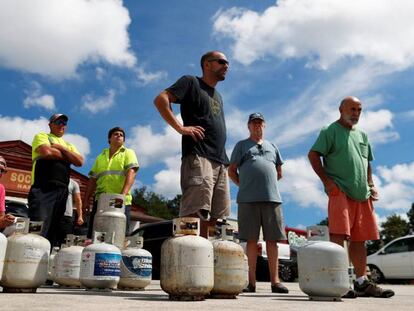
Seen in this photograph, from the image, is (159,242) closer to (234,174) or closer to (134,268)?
(234,174)

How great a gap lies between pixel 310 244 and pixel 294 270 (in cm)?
976

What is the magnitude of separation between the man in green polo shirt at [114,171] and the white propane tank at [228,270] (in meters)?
2.01

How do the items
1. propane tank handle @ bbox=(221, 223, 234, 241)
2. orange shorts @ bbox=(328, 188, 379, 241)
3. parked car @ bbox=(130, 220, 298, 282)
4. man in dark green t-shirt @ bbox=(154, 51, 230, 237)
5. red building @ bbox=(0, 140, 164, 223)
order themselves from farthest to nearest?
1. red building @ bbox=(0, 140, 164, 223)
2. parked car @ bbox=(130, 220, 298, 282)
3. orange shorts @ bbox=(328, 188, 379, 241)
4. man in dark green t-shirt @ bbox=(154, 51, 230, 237)
5. propane tank handle @ bbox=(221, 223, 234, 241)

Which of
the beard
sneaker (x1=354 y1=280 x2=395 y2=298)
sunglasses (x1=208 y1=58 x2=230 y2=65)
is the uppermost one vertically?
sunglasses (x1=208 y1=58 x2=230 y2=65)

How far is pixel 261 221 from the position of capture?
17.2 feet

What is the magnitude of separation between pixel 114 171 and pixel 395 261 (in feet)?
45.0

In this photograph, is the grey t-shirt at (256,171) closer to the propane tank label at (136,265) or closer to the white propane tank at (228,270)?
the propane tank label at (136,265)

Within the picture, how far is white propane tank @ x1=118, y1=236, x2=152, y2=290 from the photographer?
4.56 meters

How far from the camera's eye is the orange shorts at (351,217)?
4391 mm

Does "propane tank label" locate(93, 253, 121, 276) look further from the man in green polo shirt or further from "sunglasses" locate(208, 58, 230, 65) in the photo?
"sunglasses" locate(208, 58, 230, 65)

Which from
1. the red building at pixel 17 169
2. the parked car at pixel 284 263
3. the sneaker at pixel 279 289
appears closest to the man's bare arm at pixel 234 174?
the sneaker at pixel 279 289

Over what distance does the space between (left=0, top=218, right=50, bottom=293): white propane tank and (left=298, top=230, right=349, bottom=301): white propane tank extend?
212cm

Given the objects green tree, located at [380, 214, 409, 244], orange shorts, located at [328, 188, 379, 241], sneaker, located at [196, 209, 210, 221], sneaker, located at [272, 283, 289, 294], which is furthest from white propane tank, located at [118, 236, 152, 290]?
green tree, located at [380, 214, 409, 244]

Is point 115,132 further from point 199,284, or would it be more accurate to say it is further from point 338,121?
point 199,284
